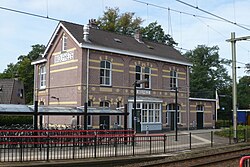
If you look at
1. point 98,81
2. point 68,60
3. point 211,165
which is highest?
point 68,60

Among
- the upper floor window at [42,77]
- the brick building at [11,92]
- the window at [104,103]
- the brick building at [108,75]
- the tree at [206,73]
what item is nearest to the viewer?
the brick building at [108,75]

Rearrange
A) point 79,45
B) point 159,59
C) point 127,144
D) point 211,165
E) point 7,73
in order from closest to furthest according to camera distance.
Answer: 1. point 211,165
2. point 127,144
3. point 79,45
4. point 159,59
5. point 7,73

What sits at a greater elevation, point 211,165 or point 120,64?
point 120,64

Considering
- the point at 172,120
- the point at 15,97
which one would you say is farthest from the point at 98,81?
the point at 15,97

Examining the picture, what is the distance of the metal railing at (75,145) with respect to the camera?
14.2 meters

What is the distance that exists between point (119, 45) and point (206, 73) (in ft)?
95.7

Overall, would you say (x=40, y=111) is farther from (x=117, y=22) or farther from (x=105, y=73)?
(x=117, y=22)

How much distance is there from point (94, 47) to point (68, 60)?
114 inches

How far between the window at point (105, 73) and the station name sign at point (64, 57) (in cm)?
278

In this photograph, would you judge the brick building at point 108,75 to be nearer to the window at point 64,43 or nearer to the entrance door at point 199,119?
the window at point 64,43

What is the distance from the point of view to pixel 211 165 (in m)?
13.8

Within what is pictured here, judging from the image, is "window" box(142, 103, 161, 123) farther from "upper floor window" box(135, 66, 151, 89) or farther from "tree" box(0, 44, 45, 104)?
"tree" box(0, 44, 45, 104)

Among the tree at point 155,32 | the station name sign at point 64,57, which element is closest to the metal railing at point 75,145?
the station name sign at point 64,57

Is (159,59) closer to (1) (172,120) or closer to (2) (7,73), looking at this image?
(1) (172,120)
